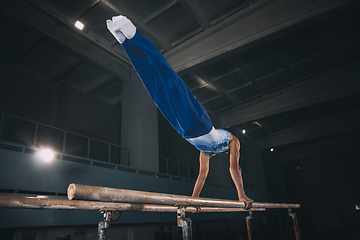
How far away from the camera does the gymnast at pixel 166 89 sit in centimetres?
217

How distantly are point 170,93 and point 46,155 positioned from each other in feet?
10.8

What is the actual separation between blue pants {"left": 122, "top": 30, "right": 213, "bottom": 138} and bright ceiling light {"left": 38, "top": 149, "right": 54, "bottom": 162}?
3.01 meters

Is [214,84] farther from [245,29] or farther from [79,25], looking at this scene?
[79,25]

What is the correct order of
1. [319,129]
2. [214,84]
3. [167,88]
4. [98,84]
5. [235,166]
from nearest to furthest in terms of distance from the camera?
[167,88]
[235,166]
[98,84]
[214,84]
[319,129]

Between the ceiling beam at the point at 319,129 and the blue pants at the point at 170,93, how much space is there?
43.5 ft

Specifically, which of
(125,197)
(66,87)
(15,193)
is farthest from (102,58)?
(125,197)

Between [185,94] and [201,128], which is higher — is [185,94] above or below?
above

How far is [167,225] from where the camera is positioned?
7207 mm

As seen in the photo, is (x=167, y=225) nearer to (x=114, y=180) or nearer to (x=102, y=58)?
(x=114, y=180)

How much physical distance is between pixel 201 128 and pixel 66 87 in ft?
24.2

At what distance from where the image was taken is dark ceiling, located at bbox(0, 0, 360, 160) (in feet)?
19.0

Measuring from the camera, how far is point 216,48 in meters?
6.70

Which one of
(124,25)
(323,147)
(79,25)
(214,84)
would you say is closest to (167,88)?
(124,25)

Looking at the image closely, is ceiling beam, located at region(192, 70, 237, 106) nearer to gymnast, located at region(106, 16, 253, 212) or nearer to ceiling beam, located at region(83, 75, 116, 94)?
ceiling beam, located at region(83, 75, 116, 94)
